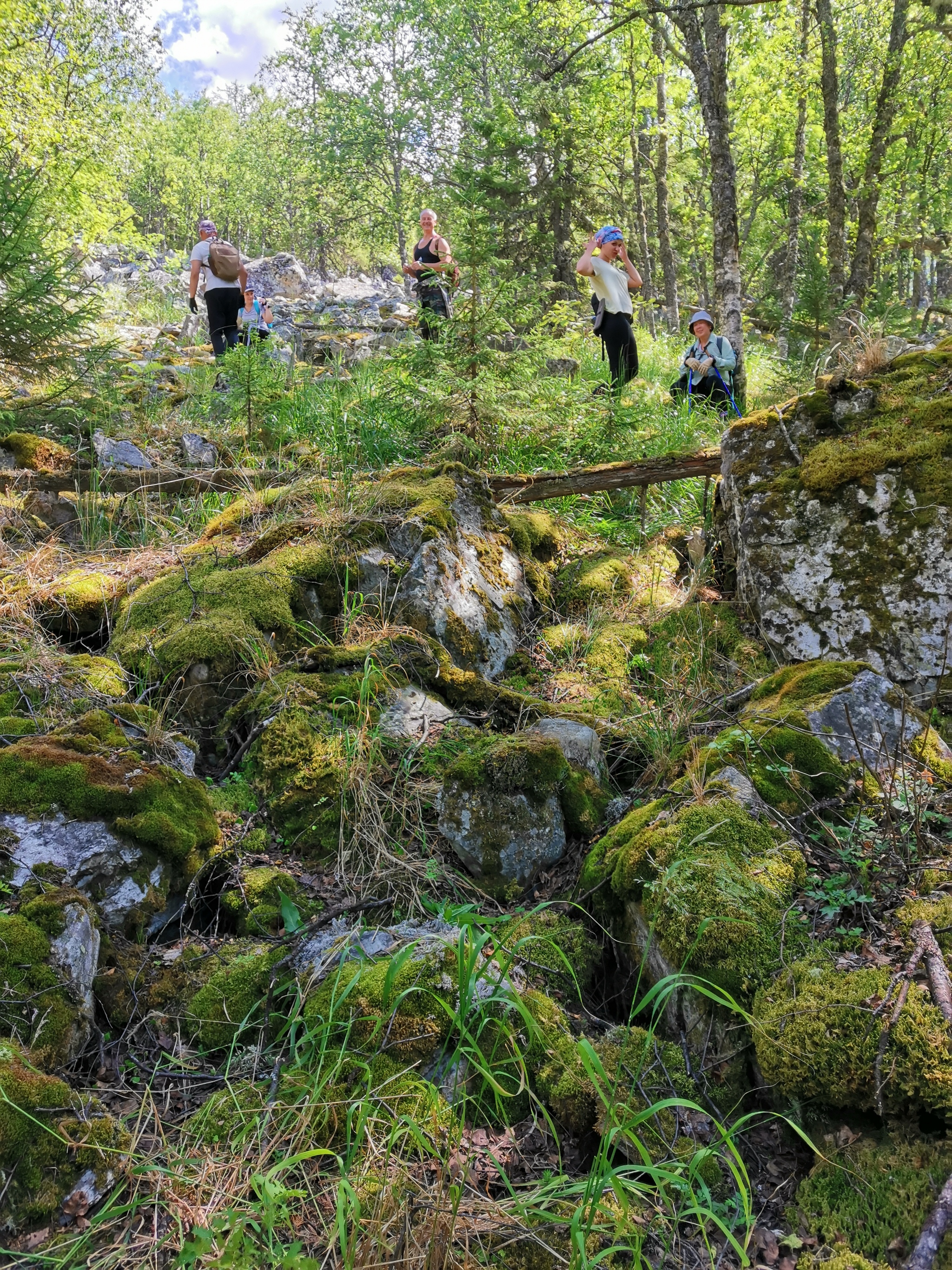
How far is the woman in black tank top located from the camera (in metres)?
7.20

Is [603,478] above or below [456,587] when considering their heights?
above

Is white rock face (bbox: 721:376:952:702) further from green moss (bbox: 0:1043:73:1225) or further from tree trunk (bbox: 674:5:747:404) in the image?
tree trunk (bbox: 674:5:747:404)

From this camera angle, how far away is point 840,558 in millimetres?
4004

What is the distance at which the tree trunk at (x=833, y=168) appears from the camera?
10.9 m

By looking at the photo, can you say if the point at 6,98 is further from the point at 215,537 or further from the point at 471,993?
the point at 471,993

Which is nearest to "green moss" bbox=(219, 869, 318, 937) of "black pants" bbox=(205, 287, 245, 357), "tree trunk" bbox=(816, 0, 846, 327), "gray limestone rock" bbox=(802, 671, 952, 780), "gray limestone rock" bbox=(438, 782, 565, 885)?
"gray limestone rock" bbox=(438, 782, 565, 885)

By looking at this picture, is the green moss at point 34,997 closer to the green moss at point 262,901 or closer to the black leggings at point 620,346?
the green moss at point 262,901

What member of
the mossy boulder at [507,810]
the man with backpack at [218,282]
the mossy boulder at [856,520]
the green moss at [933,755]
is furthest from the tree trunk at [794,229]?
the mossy boulder at [507,810]

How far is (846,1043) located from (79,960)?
7.53 feet

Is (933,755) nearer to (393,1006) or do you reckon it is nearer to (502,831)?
(502,831)

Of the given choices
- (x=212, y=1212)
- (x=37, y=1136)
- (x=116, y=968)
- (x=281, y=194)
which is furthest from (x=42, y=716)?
(x=281, y=194)

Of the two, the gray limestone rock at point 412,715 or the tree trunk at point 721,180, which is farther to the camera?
the tree trunk at point 721,180

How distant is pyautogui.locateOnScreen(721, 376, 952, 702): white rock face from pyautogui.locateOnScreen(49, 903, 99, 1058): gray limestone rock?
3597 millimetres

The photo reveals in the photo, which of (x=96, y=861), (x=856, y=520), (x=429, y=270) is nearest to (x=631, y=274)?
(x=429, y=270)
